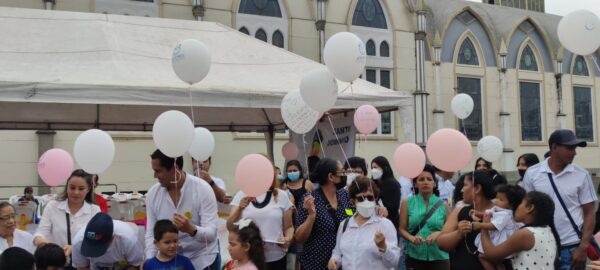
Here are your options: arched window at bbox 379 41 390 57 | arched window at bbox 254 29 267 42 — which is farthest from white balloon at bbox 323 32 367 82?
arched window at bbox 379 41 390 57

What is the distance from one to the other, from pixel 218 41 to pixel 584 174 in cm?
524

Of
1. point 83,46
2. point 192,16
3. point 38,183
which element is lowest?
point 38,183

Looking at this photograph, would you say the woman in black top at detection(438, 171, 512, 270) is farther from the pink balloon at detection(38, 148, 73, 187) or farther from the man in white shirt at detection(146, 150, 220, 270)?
the pink balloon at detection(38, 148, 73, 187)

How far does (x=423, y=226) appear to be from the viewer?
4.97 meters

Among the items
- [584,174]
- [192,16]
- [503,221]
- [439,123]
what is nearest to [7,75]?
[503,221]

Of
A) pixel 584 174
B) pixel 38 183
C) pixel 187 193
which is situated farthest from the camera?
pixel 38 183

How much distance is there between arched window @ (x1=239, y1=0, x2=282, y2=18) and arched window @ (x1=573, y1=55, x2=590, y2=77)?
13781 mm

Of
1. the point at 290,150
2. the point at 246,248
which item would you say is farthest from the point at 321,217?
the point at 290,150

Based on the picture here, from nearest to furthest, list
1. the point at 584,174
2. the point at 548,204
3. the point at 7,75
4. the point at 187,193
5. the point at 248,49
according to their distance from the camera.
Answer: the point at 548,204
the point at 187,193
the point at 584,174
the point at 7,75
the point at 248,49

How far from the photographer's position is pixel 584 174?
4.76 meters

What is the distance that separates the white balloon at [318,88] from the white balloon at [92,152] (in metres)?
1.92

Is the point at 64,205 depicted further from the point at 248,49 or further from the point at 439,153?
the point at 248,49

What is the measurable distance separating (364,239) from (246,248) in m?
0.94

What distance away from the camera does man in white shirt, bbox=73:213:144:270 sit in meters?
3.85
